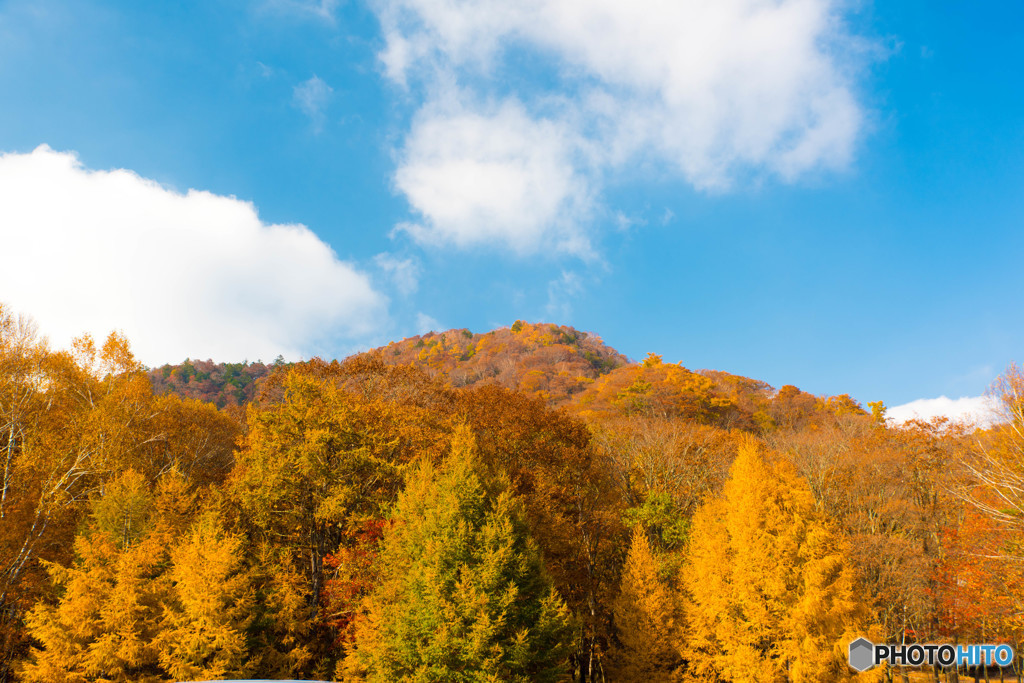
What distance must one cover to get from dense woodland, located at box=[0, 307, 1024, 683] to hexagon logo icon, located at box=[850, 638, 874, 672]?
511mm

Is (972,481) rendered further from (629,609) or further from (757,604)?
(629,609)

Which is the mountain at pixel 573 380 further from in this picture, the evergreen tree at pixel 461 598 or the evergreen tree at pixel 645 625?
the evergreen tree at pixel 461 598

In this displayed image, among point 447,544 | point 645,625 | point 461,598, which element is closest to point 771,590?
point 645,625

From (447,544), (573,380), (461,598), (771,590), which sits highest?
(573,380)

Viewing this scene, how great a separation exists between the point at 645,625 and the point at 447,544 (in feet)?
50.2

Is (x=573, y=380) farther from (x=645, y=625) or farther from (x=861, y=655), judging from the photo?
(x=861, y=655)

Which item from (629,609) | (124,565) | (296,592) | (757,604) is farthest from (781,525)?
(124,565)

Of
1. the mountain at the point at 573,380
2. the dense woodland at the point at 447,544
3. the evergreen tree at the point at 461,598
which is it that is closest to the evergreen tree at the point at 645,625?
the dense woodland at the point at 447,544

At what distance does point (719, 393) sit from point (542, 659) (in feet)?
209

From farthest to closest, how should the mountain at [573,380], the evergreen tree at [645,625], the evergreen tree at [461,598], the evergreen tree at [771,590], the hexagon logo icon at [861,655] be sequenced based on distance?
the mountain at [573,380] < the evergreen tree at [645,625] < the evergreen tree at [771,590] < the hexagon logo icon at [861,655] < the evergreen tree at [461,598]

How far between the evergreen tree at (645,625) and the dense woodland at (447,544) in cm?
15

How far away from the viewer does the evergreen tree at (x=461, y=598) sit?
22.1 meters

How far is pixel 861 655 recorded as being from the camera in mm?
24797

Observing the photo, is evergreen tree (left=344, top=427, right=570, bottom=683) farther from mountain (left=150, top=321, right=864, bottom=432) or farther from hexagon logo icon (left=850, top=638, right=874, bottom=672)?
mountain (left=150, top=321, right=864, bottom=432)
